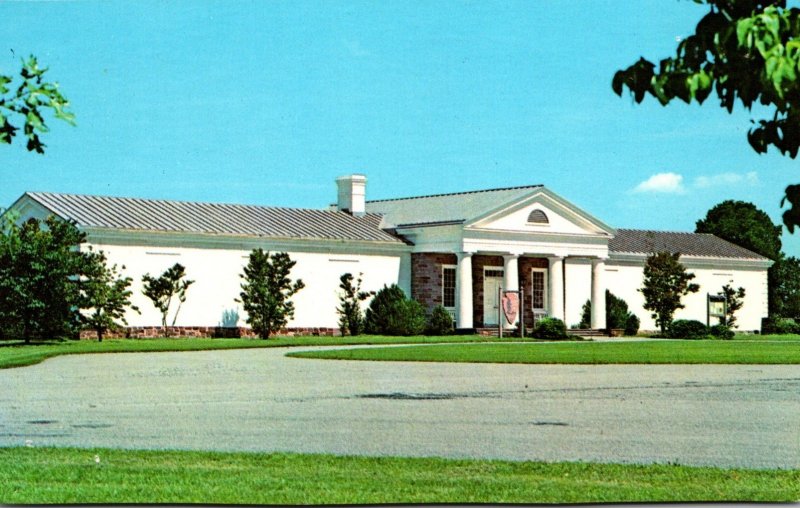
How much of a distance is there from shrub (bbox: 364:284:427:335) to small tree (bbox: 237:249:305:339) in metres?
3.05

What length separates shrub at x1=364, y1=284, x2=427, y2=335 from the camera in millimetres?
36719

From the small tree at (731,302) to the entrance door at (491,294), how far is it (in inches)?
437

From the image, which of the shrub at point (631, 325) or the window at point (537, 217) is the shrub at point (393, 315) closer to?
the window at point (537, 217)

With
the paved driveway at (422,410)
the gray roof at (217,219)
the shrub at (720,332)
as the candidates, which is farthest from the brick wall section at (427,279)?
the paved driveway at (422,410)

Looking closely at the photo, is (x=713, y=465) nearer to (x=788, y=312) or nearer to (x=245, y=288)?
(x=788, y=312)

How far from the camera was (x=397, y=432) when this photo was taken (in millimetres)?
10383

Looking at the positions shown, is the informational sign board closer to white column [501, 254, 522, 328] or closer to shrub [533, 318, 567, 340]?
shrub [533, 318, 567, 340]

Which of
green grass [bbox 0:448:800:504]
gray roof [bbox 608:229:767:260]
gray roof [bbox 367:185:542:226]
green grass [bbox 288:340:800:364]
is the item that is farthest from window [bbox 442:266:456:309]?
green grass [bbox 0:448:800:504]

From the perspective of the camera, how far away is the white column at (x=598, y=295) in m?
40.7

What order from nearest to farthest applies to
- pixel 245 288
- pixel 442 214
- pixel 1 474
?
pixel 1 474, pixel 245 288, pixel 442 214

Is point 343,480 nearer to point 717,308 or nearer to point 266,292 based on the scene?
point 717,308

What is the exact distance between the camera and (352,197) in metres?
39.0

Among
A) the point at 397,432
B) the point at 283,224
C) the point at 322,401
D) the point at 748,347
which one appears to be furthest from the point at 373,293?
the point at 397,432

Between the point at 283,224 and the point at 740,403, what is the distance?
25.0m
